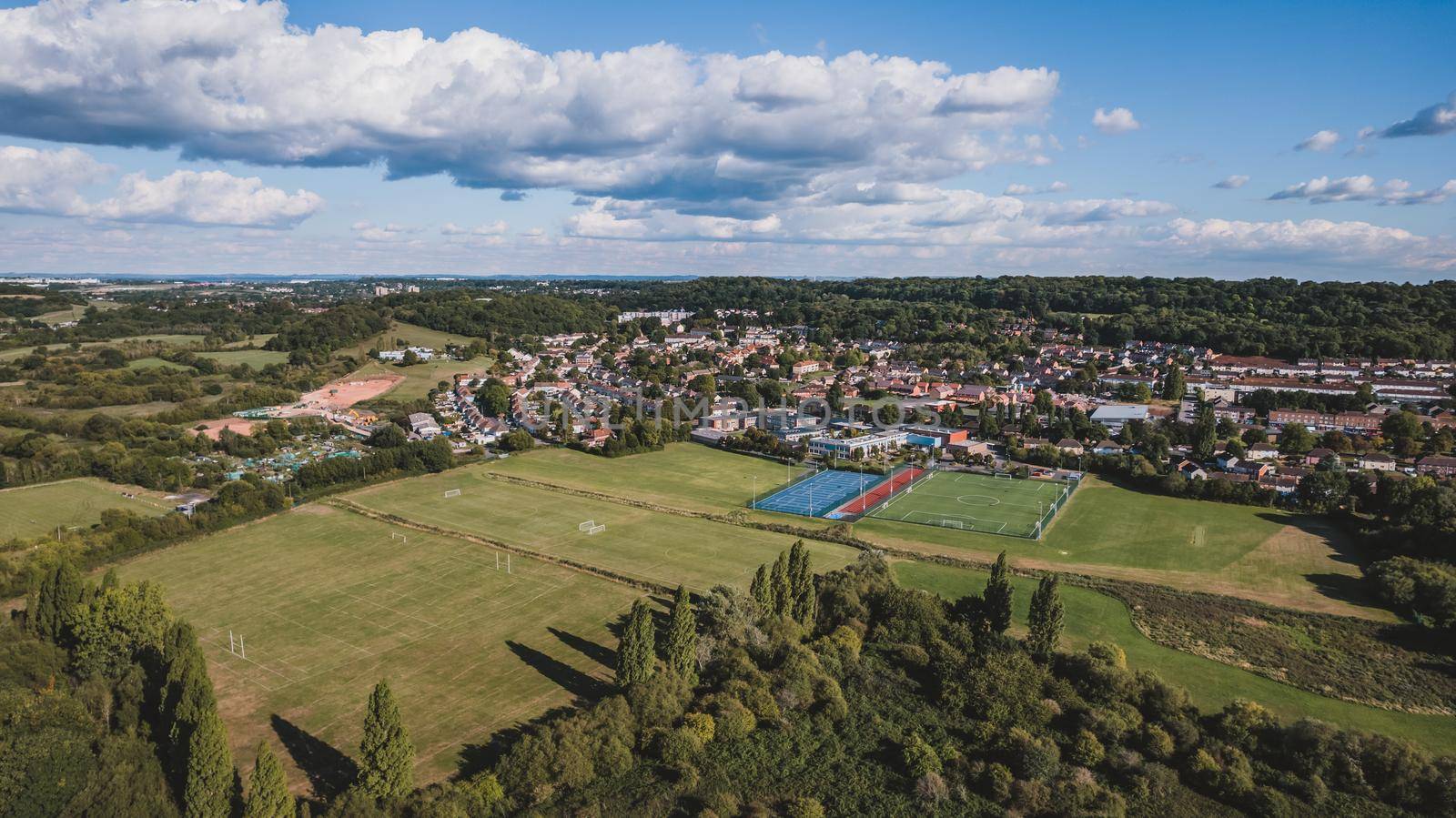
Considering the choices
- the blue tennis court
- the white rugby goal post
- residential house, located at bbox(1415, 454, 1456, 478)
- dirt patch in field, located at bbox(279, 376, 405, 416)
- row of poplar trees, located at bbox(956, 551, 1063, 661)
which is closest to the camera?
row of poplar trees, located at bbox(956, 551, 1063, 661)

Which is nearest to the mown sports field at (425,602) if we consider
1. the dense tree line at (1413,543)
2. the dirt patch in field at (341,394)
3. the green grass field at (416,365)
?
the dense tree line at (1413,543)

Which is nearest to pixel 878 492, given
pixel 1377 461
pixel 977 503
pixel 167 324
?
pixel 977 503

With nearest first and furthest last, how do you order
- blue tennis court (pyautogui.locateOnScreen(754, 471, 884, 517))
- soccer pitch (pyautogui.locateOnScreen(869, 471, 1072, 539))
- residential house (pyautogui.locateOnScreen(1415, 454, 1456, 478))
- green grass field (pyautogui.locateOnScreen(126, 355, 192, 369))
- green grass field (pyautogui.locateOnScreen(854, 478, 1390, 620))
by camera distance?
green grass field (pyautogui.locateOnScreen(854, 478, 1390, 620))
soccer pitch (pyautogui.locateOnScreen(869, 471, 1072, 539))
blue tennis court (pyautogui.locateOnScreen(754, 471, 884, 517))
residential house (pyautogui.locateOnScreen(1415, 454, 1456, 478))
green grass field (pyautogui.locateOnScreen(126, 355, 192, 369))

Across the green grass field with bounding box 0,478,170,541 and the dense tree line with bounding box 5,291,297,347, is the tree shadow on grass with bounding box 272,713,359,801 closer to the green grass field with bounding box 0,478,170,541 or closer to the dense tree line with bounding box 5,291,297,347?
the green grass field with bounding box 0,478,170,541

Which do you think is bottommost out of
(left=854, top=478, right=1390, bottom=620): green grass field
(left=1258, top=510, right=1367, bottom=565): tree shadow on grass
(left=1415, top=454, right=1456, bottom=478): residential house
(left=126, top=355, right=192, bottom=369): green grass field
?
(left=854, top=478, right=1390, bottom=620): green grass field

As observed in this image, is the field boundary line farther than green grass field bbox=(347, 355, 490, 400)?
No

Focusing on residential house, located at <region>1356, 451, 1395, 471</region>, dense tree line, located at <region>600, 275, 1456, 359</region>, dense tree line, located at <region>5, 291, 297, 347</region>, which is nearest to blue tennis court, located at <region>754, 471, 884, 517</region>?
residential house, located at <region>1356, 451, 1395, 471</region>

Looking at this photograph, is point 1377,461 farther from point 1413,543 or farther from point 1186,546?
point 1186,546
